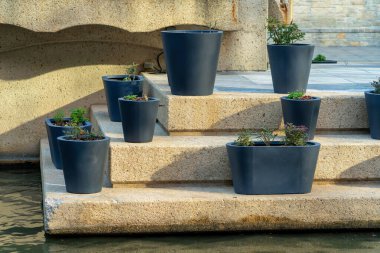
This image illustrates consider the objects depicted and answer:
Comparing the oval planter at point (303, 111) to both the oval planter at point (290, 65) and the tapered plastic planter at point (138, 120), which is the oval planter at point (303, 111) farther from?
the tapered plastic planter at point (138, 120)

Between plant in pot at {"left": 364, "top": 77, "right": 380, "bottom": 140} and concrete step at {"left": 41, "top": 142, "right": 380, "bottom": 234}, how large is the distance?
0.75 metres

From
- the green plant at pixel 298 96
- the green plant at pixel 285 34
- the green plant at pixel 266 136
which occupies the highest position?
the green plant at pixel 285 34

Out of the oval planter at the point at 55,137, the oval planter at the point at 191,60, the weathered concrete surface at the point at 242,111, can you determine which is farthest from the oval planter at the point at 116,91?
the oval planter at the point at 191,60

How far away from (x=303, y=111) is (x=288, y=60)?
2.61ft

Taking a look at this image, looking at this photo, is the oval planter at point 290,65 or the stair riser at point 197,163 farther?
the oval planter at point 290,65

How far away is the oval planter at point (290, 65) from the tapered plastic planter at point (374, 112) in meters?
0.64

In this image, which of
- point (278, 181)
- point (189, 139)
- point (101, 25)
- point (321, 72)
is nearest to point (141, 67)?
point (101, 25)

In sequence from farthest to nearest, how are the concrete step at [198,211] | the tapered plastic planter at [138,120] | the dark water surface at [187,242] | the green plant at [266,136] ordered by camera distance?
the tapered plastic planter at [138,120] < the green plant at [266,136] < the concrete step at [198,211] < the dark water surface at [187,242]

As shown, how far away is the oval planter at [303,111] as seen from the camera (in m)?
8.98

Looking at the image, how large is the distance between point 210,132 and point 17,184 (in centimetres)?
193

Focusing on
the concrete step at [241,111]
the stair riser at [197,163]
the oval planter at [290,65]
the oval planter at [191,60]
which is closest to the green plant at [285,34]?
the oval planter at [290,65]

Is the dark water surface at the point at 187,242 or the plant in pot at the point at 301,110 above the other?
the plant in pot at the point at 301,110

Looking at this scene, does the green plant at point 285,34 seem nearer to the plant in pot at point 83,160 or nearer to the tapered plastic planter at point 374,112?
the tapered plastic planter at point 374,112

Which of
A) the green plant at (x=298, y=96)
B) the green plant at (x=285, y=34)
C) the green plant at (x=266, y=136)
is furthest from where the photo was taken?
the green plant at (x=285, y=34)
